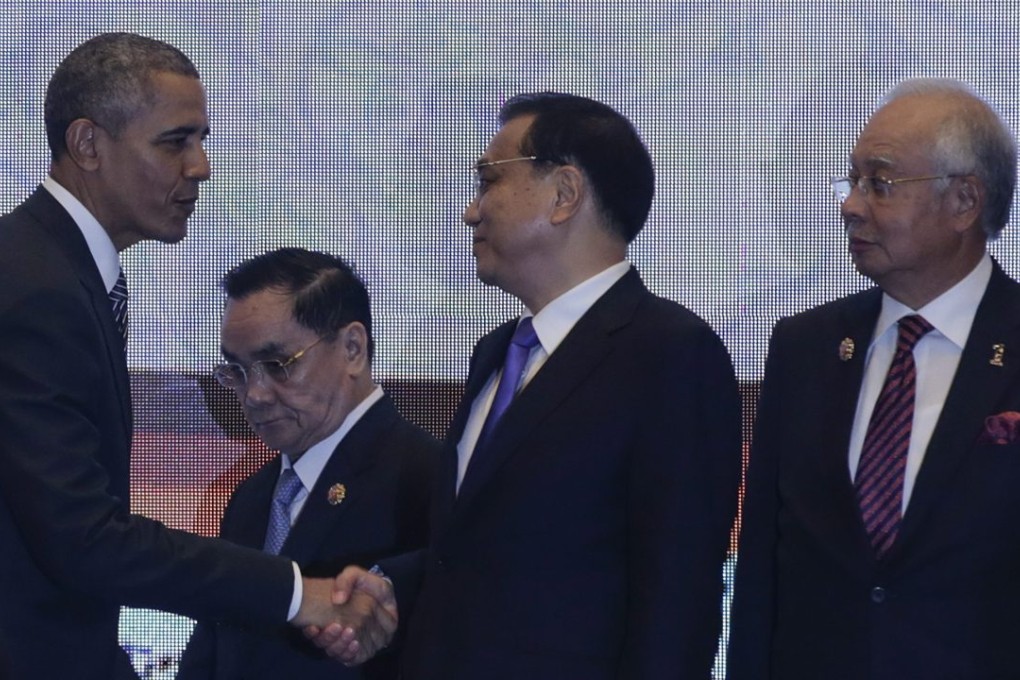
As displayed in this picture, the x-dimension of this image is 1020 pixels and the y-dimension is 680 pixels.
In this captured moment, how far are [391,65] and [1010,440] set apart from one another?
6.28ft

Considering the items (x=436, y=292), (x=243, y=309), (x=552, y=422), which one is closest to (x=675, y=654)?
(x=552, y=422)

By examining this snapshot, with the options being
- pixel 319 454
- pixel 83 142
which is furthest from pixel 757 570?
pixel 83 142

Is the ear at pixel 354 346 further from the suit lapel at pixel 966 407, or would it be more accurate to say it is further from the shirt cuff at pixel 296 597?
the suit lapel at pixel 966 407

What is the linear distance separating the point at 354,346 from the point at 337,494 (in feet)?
1.22

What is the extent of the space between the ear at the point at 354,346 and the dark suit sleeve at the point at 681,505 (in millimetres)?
895

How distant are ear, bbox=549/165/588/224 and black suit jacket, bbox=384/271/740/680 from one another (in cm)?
24

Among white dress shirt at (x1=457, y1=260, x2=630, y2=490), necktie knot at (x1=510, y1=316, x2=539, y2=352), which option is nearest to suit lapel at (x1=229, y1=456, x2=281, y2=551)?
white dress shirt at (x1=457, y1=260, x2=630, y2=490)

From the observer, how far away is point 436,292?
3746 mm

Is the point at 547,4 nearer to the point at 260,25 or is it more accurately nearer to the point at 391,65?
the point at 391,65

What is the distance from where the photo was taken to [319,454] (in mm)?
3037

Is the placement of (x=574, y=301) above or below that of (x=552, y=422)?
above

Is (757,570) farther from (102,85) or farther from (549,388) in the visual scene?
(102,85)

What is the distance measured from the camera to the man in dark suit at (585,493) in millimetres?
2340

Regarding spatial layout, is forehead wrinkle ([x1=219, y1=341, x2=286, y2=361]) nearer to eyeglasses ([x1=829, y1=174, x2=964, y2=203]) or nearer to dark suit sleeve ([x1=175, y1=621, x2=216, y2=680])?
dark suit sleeve ([x1=175, y1=621, x2=216, y2=680])
